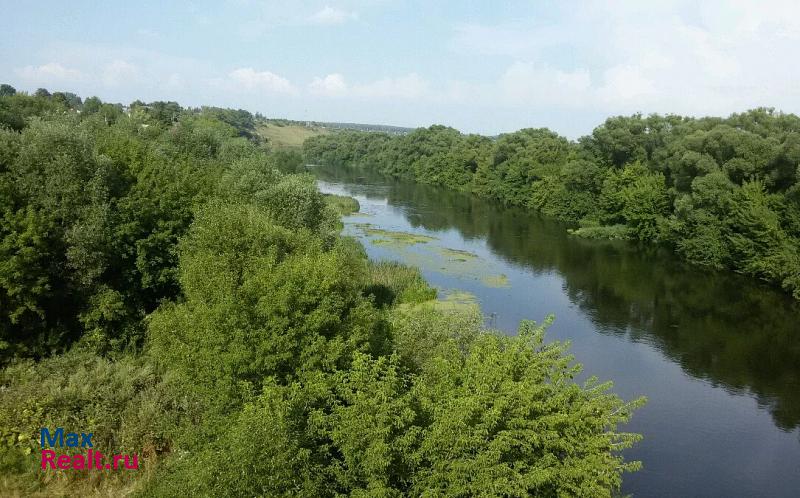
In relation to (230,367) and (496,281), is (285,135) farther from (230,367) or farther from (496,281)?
(230,367)

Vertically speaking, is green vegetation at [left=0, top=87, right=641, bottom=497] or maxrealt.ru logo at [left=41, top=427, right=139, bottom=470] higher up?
green vegetation at [left=0, top=87, right=641, bottom=497]

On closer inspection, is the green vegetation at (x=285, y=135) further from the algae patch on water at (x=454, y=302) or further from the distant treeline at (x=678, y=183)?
the algae patch on water at (x=454, y=302)

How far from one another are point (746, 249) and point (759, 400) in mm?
22293

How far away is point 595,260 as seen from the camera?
1860 inches

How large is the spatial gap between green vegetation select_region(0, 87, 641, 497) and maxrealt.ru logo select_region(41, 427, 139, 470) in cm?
21

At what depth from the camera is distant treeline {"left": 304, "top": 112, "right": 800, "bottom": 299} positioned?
4144cm

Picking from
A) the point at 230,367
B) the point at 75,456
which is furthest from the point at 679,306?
the point at 75,456

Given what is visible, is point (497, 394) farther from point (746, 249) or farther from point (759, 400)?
point (746, 249)

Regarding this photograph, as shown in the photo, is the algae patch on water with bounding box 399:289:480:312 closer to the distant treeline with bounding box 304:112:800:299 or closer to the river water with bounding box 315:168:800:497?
the river water with bounding box 315:168:800:497

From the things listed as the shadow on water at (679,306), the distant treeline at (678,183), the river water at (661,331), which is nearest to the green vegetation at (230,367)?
the river water at (661,331)

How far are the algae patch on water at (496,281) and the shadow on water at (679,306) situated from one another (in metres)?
4.06

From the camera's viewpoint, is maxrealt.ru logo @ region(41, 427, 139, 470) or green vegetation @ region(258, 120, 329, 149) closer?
maxrealt.ru logo @ region(41, 427, 139, 470)

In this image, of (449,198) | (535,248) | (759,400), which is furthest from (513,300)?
(449,198)

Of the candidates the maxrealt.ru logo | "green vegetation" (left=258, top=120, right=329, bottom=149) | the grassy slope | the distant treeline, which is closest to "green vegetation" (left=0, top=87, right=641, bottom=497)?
the maxrealt.ru logo
